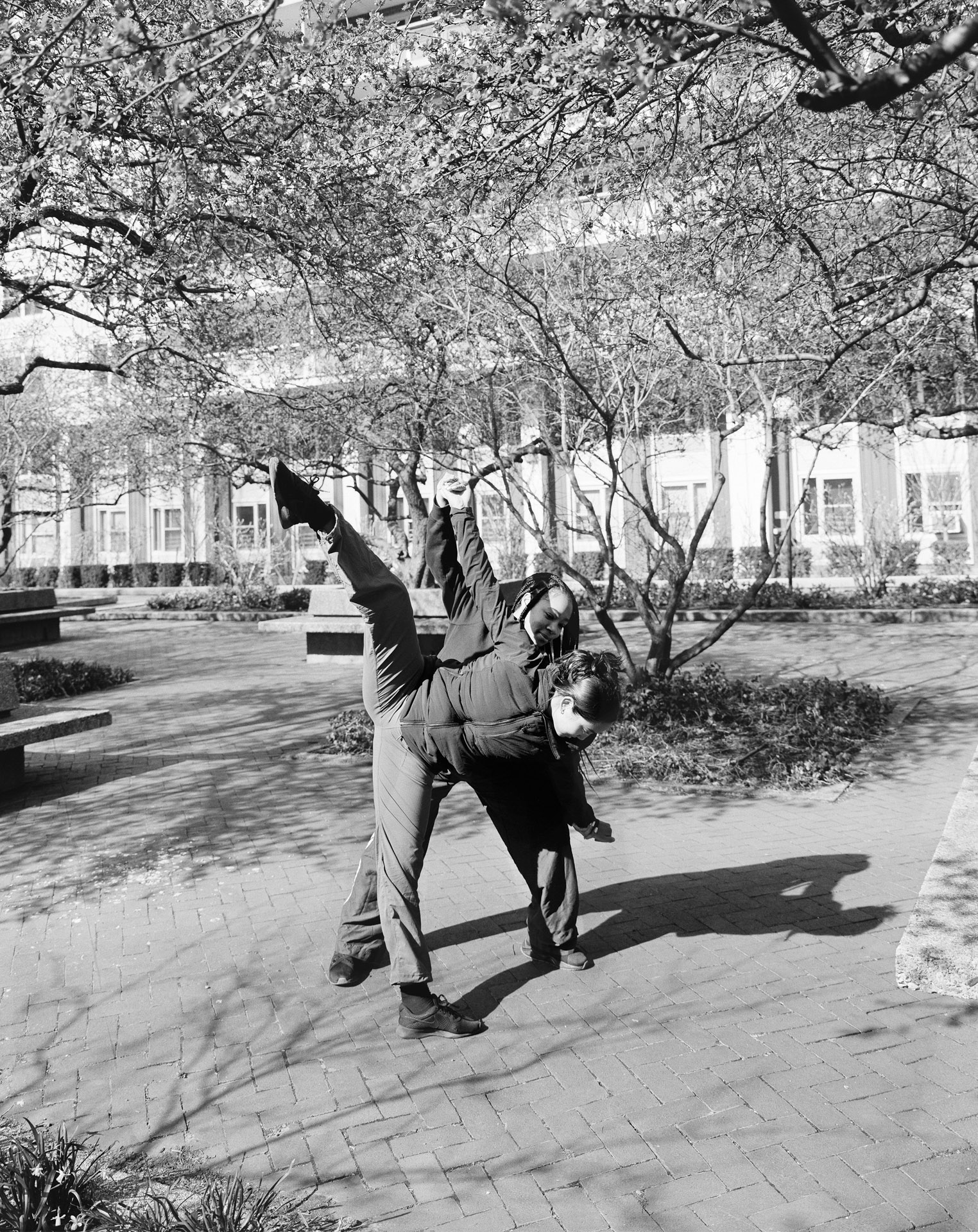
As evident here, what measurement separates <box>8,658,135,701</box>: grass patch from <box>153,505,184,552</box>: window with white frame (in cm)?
2645

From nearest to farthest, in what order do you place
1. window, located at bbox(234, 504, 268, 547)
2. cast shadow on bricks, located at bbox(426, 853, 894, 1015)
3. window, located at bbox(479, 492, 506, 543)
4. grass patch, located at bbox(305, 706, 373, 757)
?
1. cast shadow on bricks, located at bbox(426, 853, 894, 1015)
2. grass patch, located at bbox(305, 706, 373, 757)
3. window, located at bbox(479, 492, 506, 543)
4. window, located at bbox(234, 504, 268, 547)

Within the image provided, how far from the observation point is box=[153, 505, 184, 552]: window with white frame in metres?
39.4

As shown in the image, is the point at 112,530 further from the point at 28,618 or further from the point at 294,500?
the point at 294,500

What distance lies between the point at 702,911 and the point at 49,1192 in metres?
3.21

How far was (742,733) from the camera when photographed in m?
8.64

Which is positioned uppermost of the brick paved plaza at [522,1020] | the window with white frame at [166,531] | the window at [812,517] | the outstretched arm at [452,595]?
the window with white frame at [166,531]

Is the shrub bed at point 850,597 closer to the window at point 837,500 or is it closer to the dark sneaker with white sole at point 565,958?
the window at point 837,500

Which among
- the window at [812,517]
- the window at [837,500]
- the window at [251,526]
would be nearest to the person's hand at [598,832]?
the window at [251,526]

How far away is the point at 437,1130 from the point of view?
3328 millimetres

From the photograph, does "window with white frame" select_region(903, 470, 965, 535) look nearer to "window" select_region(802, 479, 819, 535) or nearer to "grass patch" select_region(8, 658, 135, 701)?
"window" select_region(802, 479, 819, 535)

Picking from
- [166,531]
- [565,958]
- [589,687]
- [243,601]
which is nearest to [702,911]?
[565,958]

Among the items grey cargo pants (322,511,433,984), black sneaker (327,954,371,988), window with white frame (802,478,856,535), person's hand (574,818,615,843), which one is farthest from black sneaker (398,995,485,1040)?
window with white frame (802,478,856,535)

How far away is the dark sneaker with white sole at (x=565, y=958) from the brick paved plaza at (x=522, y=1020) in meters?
0.08

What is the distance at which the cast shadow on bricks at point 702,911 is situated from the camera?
189 inches
